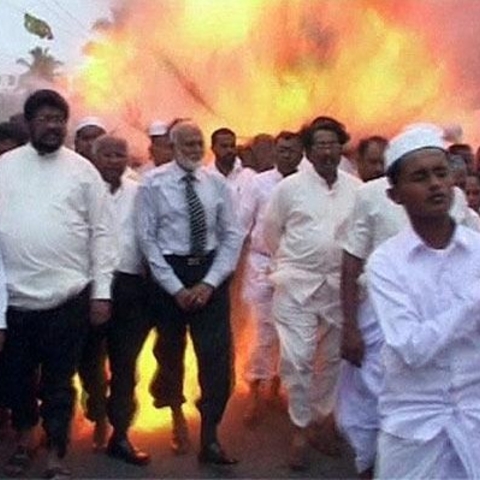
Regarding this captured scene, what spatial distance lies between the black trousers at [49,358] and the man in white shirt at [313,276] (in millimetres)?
1247

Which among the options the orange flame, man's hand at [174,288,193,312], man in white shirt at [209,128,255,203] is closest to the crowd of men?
man's hand at [174,288,193,312]

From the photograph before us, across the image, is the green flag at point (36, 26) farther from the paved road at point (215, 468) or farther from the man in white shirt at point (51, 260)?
the man in white shirt at point (51, 260)

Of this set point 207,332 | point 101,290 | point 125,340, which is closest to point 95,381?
point 125,340

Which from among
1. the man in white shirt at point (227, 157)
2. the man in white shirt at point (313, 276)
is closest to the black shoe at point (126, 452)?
the man in white shirt at point (313, 276)

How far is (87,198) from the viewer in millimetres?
7090

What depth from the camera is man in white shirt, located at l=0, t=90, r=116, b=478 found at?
6930 millimetres

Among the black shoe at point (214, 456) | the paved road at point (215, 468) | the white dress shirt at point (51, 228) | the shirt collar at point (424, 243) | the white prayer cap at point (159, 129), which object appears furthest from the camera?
the white prayer cap at point (159, 129)

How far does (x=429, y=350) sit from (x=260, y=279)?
469cm

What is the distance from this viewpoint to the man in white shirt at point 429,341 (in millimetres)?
4301

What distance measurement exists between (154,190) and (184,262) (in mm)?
410

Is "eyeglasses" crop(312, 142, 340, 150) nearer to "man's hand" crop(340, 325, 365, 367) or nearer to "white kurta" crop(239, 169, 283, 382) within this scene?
"white kurta" crop(239, 169, 283, 382)

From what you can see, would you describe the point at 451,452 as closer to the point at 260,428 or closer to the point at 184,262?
the point at 184,262

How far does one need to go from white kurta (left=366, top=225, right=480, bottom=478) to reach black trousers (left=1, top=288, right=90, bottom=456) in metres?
2.90

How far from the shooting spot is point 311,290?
7863mm
